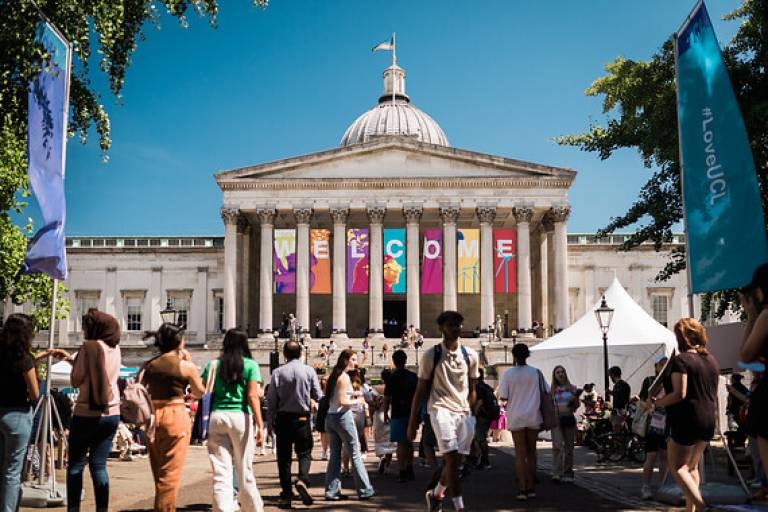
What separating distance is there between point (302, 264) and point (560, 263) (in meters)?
14.3

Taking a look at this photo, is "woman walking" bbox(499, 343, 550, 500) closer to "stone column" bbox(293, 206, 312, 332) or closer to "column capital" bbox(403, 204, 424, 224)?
"stone column" bbox(293, 206, 312, 332)

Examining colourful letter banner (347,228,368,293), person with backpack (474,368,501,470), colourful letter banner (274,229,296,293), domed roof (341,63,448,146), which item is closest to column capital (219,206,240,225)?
colourful letter banner (274,229,296,293)

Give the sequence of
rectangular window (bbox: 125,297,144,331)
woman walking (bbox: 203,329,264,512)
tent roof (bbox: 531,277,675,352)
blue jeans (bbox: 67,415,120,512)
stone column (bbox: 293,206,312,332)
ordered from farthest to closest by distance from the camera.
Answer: rectangular window (bbox: 125,297,144,331)
stone column (bbox: 293,206,312,332)
tent roof (bbox: 531,277,675,352)
woman walking (bbox: 203,329,264,512)
blue jeans (bbox: 67,415,120,512)

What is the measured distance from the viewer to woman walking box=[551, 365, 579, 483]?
13.1 meters

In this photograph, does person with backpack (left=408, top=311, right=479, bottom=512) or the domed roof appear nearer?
person with backpack (left=408, top=311, right=479, bottom=512)

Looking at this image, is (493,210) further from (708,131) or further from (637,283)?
(708,131)

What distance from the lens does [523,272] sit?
46406 millimetres

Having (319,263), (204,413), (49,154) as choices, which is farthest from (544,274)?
(204,413)

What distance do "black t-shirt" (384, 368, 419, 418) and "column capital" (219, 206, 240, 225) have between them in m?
35.3

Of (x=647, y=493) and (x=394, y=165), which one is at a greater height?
(x=394, y=165)

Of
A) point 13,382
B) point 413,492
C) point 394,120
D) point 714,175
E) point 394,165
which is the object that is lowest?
point 413,492

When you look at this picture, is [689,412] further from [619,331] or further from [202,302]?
[202,302]

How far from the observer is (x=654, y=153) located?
19422 mm

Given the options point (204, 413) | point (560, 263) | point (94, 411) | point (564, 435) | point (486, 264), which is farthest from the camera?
point (560, 263)
